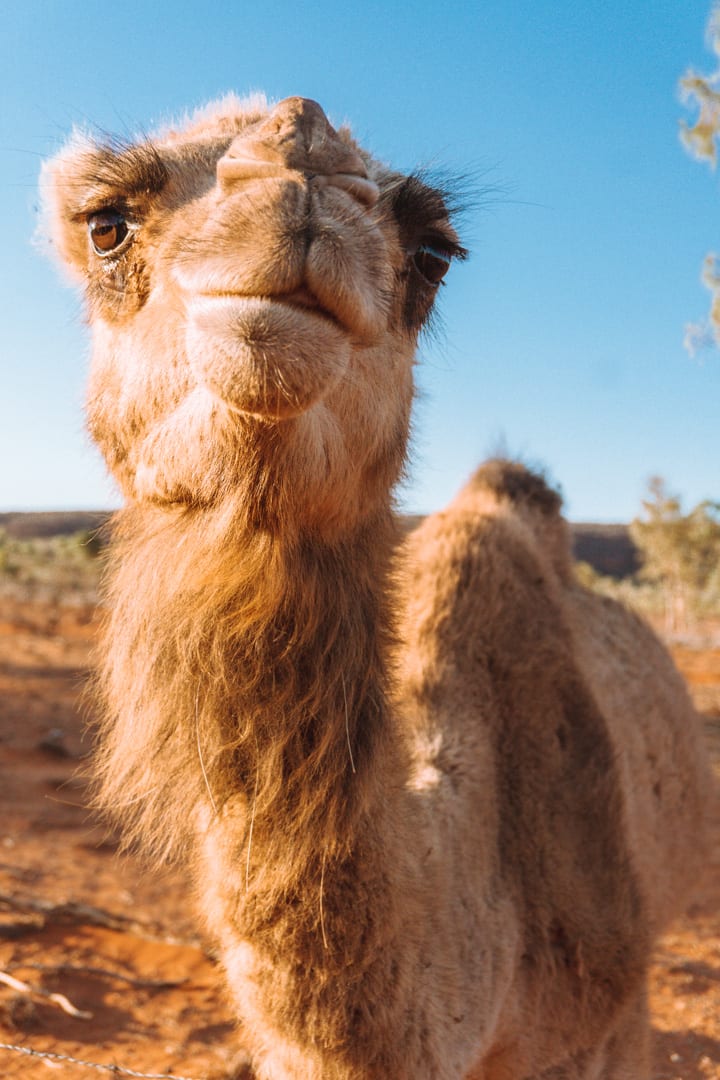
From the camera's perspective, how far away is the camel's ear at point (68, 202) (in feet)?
7.50

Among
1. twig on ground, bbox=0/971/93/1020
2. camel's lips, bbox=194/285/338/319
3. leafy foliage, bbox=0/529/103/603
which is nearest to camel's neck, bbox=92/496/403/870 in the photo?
camel's lips, bbox=194/285/338/319

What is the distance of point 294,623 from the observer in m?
2.03

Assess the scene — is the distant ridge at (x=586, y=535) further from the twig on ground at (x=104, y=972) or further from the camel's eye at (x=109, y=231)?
the camel's eye at (x=109, y=231)

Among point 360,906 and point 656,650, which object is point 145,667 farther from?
point 656,650

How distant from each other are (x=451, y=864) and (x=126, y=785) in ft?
3.31

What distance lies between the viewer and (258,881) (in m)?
2.05

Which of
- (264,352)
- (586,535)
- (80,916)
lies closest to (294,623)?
(264,352)

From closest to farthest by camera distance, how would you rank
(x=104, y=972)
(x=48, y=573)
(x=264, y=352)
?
(x=264, y=352)
(x=104, y=972)
(x=48, y=573)

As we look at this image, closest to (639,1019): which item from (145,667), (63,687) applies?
(145,667)

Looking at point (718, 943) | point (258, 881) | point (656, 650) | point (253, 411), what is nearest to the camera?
point (253, 411)

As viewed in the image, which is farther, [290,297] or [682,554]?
[682,554]

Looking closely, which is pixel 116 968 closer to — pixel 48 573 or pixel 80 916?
pixel 80 916

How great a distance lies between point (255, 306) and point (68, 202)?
119cm

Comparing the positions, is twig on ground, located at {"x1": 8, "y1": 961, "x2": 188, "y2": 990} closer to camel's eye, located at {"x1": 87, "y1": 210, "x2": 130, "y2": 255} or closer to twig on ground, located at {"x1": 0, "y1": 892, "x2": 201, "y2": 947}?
twig on ground, located at {"x1": 0, "y1": 892, "x2": 201, "y2": 947}
